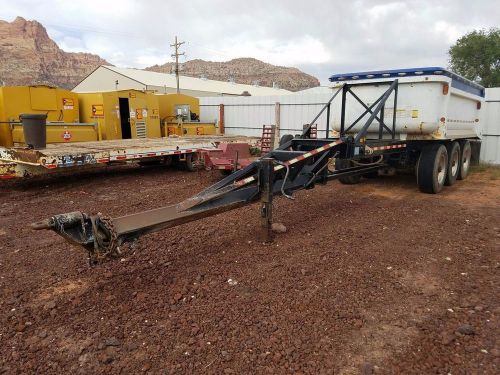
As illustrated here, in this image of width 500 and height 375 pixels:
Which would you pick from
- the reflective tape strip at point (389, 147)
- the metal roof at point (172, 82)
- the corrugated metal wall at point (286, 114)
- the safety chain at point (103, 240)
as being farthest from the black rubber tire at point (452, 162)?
the metal roof at point (172, 82)

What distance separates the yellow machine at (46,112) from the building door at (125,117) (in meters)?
1.07

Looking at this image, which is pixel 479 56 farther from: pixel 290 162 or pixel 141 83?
pixel 290 162

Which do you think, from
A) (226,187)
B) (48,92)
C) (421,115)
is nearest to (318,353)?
(226,187)

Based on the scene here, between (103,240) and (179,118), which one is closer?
(103,240)

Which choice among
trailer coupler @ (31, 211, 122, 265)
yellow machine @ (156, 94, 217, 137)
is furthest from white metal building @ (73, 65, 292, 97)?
trailer coupler @ (31, 211, 122, 265)

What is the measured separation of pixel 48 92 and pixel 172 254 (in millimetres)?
9097

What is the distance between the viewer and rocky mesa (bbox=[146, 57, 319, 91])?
9638 centimetres

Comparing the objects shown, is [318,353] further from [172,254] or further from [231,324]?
[172,254]

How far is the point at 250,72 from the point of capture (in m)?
106

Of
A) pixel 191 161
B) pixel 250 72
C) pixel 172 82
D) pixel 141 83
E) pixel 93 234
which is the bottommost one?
pixel 191 161

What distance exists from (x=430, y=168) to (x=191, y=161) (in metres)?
6.06

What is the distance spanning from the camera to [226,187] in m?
4.39

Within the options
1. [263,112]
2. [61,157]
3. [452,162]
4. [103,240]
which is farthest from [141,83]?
[103,240]

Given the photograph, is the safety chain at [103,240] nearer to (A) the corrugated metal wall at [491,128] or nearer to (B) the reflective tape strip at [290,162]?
(B) the reflective tape strip at [290,162]
